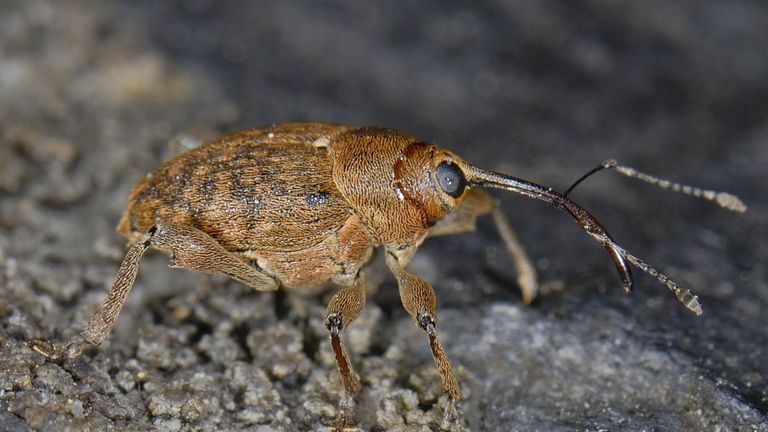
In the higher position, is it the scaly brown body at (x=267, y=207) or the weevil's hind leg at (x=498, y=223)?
the weevil's hind leg at (x=498, y=223)

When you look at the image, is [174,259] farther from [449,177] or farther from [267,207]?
[449,177]

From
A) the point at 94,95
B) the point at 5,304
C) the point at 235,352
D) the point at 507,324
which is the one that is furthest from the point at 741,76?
the point at 5,304

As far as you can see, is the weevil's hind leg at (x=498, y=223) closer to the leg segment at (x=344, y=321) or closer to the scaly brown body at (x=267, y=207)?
the scaly brown body at (x=267, y=207)

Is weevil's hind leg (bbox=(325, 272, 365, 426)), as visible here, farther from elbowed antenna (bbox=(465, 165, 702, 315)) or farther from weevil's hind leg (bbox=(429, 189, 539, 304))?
elbowed antenna (bbox=(465, 165, 702, 315))

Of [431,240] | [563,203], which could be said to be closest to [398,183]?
[563,203]

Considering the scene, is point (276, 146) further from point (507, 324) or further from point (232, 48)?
point (232, 48)

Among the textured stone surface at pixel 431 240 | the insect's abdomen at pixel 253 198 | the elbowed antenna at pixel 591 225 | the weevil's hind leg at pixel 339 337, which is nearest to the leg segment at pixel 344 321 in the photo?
the weevil's hind leg at pixel 339 337

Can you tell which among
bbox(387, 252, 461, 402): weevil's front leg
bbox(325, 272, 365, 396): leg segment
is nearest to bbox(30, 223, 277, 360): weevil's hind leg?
bbox(325, 272, 365, 396): leg segment
